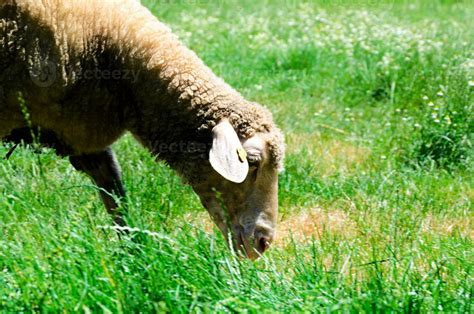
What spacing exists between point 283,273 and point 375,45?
6.23 meters

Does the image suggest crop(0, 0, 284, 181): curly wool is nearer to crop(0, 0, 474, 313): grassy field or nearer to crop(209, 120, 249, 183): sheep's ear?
crop(209, 120, 249, 183): sheep's ear

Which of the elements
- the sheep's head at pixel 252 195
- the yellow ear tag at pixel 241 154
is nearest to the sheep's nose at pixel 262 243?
the sheep's head at pixel 252 195

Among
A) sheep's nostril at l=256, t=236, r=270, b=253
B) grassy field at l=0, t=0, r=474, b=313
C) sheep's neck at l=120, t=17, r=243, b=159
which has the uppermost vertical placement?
sheep's neck at l=120, t=17, r=243, b=159

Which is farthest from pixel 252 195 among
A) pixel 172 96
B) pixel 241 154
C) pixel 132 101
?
pixel 132 101

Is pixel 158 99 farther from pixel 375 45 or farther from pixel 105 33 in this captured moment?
pixel 375 45

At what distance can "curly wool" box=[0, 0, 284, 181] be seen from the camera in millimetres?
5137

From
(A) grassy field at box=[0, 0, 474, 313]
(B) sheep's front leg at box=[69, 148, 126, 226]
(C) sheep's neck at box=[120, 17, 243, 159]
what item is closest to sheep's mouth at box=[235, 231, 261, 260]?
(A) grassy field at box=[0, 0, 474, 313]

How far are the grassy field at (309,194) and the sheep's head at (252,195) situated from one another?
0.22 meters

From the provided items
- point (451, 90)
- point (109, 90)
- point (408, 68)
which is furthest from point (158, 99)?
point (408, 68)

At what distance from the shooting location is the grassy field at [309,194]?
3.97m

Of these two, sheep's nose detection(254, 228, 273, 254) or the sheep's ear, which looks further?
sheep's nose detection(254, 228, 273, 254)

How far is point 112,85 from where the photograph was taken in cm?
535

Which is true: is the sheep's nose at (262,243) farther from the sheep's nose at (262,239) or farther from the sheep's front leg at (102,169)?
the sheep's front leg at (102,169)

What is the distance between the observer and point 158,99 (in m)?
5.39
